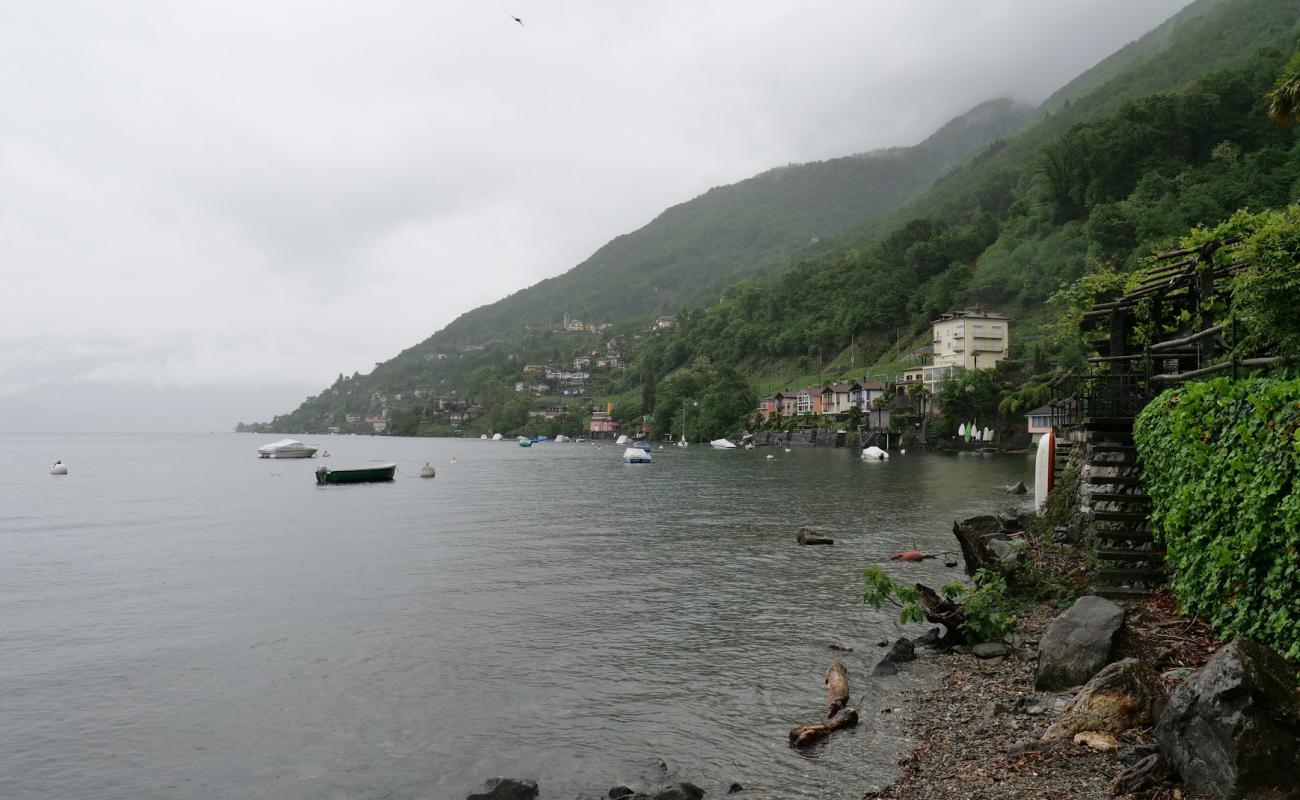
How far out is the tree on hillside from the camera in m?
15.2

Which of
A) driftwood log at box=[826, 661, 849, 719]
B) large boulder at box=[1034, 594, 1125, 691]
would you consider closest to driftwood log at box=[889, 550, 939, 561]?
driftwood log at box=[826, 661, 849, 719]

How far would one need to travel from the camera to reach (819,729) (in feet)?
38.1

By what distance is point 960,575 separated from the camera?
23406 millimetres

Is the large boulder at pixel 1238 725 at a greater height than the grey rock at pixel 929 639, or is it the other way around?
the large boulder at pixel 1238 725

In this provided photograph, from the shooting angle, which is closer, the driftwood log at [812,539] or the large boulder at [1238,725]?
the large boulder at [1238,725]

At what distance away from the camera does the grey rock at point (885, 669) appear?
14273 millimetres

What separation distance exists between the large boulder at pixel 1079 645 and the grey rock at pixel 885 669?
289cm

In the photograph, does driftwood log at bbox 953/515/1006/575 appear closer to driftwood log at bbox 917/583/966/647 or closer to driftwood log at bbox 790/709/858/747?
driftwood log at bbox 917/583/966/647

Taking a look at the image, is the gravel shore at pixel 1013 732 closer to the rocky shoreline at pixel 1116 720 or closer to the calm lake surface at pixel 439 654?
the rocky shoreline at pixel 1116 720

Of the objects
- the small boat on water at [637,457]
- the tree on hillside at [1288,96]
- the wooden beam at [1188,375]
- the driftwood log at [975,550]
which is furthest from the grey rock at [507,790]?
the small boat on water at [637,457]

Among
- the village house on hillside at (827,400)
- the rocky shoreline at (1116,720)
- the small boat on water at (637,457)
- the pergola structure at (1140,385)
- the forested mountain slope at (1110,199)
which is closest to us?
the rocky shoreline at (1116,720)

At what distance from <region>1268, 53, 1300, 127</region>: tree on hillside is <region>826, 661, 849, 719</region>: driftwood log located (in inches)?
572

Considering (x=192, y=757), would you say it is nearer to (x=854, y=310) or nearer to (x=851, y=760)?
(x=851, y=760)

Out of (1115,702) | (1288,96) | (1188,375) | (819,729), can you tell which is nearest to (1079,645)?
(1115,702)
